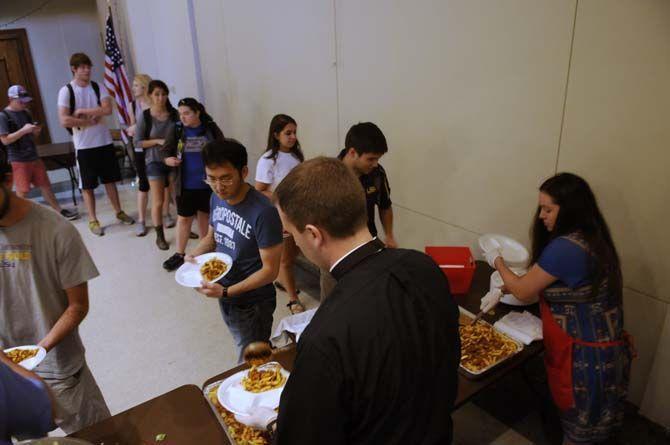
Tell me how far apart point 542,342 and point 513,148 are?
116 centimetres

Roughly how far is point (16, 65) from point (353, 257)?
1046cm

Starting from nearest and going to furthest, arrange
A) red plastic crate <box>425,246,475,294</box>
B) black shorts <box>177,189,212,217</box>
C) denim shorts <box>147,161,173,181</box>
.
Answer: red plastic crate <box>425,246,475,294</box> < black shorts <box>177,189,212,217</box> < denim shorts <box>147,161,173,181</box>

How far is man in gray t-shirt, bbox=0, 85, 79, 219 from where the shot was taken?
4957mm

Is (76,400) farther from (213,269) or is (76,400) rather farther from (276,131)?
(276,131)

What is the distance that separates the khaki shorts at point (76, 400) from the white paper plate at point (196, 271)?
0.55 m

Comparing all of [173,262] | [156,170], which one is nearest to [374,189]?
[173,262]

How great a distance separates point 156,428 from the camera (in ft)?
5.00

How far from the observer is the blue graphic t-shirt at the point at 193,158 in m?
4.21

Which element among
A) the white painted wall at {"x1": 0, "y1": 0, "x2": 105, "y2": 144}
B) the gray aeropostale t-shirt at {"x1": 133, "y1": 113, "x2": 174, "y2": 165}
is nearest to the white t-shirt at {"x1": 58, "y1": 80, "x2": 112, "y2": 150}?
the gray aeropostale t-shirt at {"x1": 133, "y1": 113, "x2": 174, "y2": 165}

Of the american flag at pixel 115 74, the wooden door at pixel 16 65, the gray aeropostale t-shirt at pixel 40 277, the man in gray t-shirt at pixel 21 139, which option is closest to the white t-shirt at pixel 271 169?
the gray aeropostale t-shirt at pixel 40 277

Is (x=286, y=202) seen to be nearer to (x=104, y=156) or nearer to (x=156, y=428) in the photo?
(x=156, y=428)

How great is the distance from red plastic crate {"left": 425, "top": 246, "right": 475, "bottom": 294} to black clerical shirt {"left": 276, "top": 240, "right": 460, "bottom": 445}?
1.29 metres

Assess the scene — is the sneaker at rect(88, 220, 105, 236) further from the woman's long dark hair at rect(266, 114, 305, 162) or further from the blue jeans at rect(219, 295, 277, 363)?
the blue jeans at rect(219, 295, 277, 363)

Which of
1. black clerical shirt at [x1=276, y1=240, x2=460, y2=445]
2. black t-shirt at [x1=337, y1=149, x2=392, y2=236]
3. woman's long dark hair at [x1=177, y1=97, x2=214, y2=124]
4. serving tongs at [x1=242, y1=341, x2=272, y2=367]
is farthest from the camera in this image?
woman's long dark hair at [x1=177, y1=97, x2=214, y2=124]
